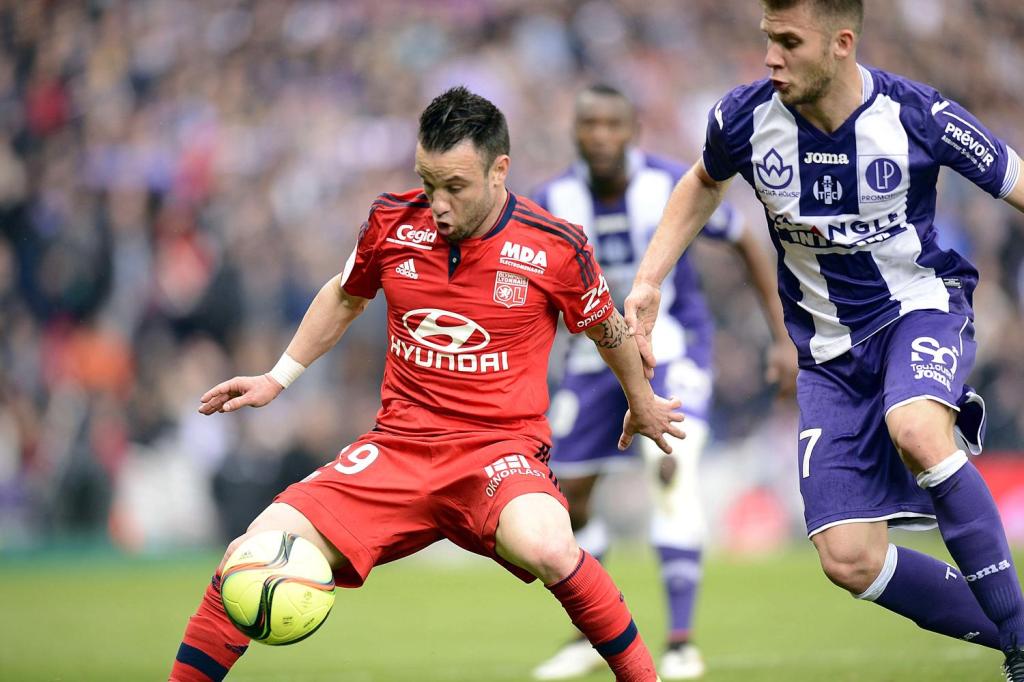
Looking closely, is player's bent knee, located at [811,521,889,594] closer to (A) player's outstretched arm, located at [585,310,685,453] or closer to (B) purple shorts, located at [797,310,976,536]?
(B) purple shorts, located at [797,310,976,536]

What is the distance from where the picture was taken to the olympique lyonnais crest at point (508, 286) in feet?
17.3

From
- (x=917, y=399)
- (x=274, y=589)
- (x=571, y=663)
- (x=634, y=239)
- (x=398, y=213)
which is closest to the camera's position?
(x=274, y=589)

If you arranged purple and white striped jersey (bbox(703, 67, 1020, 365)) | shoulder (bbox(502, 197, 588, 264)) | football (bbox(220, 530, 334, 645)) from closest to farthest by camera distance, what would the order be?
football (bbox(220, 530, 334, 645)), purple and white striped jersey (bbox(703, 67, 1020, 365)), shoulder (bbox(502, 197, 588, 264))

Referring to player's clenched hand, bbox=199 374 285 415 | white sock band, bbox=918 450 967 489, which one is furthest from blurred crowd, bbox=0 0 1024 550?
white sock band, bbox=918 450 967 489

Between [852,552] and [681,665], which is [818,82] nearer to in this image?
[852,552]

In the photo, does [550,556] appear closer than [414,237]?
Yes

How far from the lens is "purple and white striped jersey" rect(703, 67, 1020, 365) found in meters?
5.07

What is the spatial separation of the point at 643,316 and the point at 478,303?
654 mm

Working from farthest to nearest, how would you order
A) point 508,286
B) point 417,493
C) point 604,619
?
point 508,286 → point 417,493 → point 604,619

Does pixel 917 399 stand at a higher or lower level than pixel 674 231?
lower

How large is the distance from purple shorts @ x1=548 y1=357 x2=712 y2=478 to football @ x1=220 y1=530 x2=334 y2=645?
2.91 metres

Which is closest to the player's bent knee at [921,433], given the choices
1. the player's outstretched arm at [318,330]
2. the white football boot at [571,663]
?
the player's outstretched arm at [318,330]

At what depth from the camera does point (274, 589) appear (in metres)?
4.72

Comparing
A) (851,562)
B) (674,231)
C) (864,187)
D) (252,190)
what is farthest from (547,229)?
(252,190)
